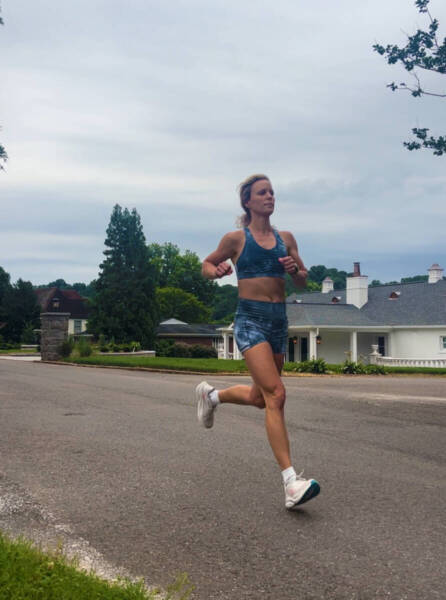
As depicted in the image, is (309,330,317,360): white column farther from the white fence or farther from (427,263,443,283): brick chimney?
(427,263,443,283): brick chimney

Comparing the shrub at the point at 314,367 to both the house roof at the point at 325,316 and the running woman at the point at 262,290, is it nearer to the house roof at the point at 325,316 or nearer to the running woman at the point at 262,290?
the house roof at the point at 325,316

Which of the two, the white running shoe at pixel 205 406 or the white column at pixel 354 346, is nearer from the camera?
the white running shoe at pixel 205 406

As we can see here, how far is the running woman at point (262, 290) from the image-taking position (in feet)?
14.6

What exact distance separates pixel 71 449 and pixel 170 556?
10.3 feet

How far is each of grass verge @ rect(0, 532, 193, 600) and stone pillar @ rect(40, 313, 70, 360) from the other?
27473mm

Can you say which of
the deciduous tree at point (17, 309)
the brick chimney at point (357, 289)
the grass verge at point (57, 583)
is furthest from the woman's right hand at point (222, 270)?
the deciduous tree at point (17, 309)

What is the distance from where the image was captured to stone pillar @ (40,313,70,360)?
29938 millimetres

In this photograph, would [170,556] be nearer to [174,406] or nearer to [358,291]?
[174,406]

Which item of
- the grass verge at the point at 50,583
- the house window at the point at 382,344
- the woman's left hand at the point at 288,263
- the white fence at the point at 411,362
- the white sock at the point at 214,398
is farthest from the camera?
the house window at the point at 382,344

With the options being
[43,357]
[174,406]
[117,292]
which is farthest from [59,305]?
[174,406]

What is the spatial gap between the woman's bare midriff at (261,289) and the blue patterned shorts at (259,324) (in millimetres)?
30

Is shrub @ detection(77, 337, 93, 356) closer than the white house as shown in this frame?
Yes

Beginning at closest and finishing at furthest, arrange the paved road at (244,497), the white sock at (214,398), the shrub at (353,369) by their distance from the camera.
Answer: the paved road at (244,497) < the white sock at (214,398) < the shrub at (353,369)

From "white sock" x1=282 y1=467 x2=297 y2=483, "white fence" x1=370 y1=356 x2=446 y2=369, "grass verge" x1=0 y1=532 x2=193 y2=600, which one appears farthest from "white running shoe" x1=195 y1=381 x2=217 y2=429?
"white fence" x1=370 y1=356 x2=446 y2=369
